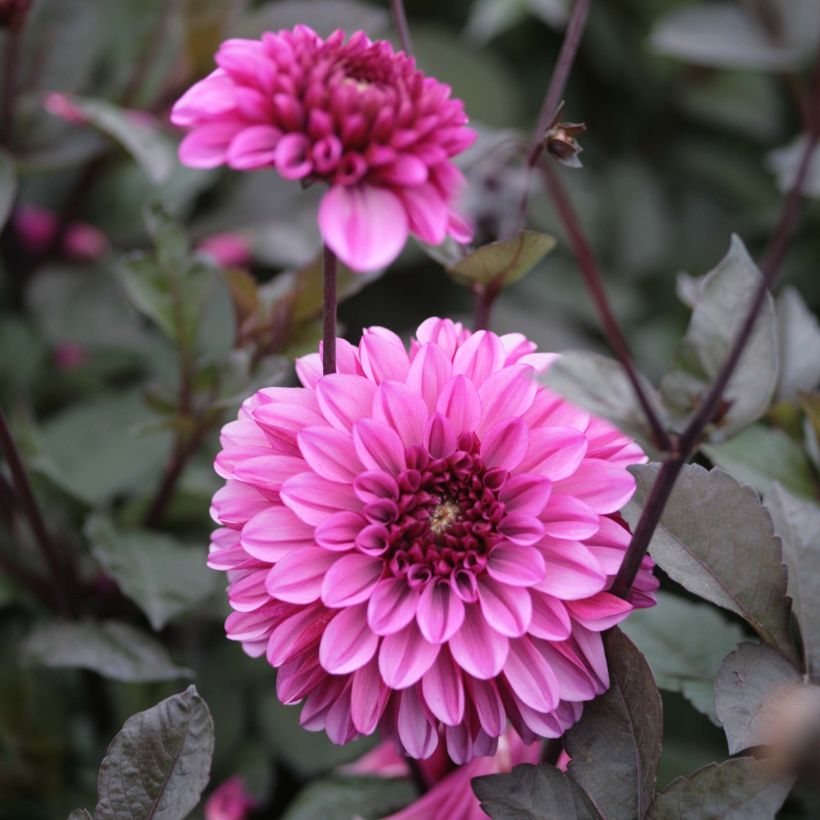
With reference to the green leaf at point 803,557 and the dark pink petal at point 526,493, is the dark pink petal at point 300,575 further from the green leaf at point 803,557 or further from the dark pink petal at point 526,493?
the green leaf at point 803,557

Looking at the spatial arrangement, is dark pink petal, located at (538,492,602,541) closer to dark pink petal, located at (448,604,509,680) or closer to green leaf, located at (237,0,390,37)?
dark pink petal, located at (448,604,509,680)

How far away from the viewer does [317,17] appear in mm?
898

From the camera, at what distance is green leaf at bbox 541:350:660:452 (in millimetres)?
355

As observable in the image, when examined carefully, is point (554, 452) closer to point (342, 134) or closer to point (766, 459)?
point (342, 134)

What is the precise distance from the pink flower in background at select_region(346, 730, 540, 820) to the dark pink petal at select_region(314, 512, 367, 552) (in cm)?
14

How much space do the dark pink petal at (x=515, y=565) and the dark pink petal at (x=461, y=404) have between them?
5cm

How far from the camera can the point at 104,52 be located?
36.4 inches

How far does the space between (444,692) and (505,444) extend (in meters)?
0.10

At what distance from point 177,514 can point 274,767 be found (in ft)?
0.63

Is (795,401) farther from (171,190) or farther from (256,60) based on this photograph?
(171,190)

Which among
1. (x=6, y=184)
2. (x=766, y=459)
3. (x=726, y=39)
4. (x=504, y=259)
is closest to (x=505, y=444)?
(x=504, y=259)

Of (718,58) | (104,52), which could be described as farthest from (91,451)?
(718,58)

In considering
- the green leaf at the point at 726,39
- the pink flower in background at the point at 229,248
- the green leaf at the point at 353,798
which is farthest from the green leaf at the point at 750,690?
the green leaf at the point at 726,39

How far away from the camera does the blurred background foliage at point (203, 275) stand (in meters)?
0.62
